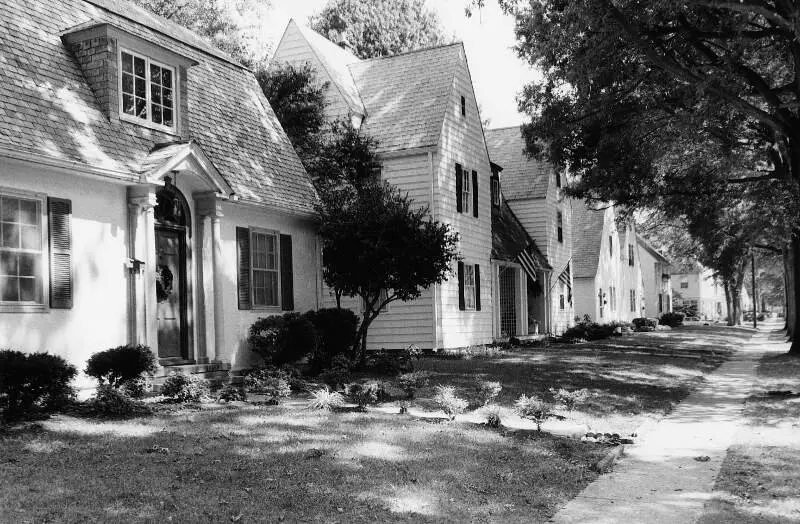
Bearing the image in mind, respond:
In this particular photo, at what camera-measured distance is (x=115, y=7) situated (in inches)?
586

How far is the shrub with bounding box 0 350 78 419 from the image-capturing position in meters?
9.20

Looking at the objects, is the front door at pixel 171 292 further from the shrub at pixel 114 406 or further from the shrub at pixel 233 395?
the shrub at pixel 114 406

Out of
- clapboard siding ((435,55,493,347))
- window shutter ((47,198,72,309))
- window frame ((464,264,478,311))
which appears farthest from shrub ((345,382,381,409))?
window frame ((464,264,478,311))

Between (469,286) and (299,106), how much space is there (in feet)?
24.5

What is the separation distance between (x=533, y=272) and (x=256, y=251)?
1450 centimetres

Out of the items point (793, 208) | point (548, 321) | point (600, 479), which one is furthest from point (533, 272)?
point (600, 479)

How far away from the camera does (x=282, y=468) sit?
735 centimetres

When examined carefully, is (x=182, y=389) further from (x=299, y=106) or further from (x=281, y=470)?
(x=299, y=106)

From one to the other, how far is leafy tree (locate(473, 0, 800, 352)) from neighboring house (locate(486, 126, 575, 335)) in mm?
7492

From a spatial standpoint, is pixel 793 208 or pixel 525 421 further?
pixel 793 208

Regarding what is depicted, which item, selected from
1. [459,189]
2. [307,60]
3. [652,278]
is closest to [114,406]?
[459,189]

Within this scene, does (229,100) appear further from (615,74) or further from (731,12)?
(731,12)

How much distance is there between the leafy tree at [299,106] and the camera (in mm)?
22344

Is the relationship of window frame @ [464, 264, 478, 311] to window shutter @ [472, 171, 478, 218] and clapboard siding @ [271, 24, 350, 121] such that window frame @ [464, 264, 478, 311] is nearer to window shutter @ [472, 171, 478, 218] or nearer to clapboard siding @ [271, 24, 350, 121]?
window shutter @ [472, 171, 478, 218]
